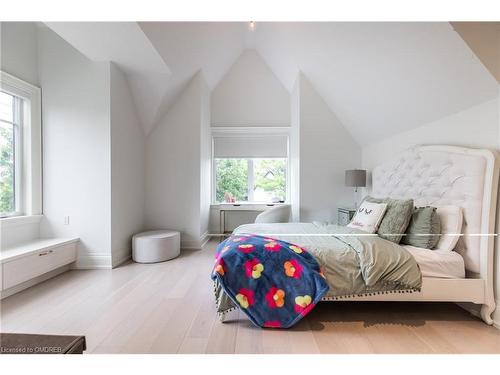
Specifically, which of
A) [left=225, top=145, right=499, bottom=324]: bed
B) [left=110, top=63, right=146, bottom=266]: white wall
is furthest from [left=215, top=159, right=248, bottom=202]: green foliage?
[left=110, top=63, right=146, bottom=266]: white wall

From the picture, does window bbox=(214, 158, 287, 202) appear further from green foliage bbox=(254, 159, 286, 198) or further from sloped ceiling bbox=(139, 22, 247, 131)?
sloped ceiling bbox=(139, 22, 247, 131)

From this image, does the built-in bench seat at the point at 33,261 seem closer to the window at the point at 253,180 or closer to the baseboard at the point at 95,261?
the baseboard at the point at 95,261

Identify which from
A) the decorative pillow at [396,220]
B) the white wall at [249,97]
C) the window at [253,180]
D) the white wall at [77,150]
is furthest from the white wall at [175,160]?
the decorative pillow at [396,220]

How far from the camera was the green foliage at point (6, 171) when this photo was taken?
64.2 inches

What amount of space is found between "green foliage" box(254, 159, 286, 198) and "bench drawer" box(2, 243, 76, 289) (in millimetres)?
2043

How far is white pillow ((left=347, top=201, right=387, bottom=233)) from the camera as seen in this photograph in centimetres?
179

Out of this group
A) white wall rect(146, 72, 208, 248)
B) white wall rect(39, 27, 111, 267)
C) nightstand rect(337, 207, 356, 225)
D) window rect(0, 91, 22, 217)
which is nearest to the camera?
window rect(0, 91, 22, 217)

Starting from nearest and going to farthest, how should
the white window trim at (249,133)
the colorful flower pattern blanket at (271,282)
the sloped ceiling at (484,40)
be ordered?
the sloped ceiling at (484,40), the colorful flower pattern blanket at (271,282), the white window trim at (249,133)

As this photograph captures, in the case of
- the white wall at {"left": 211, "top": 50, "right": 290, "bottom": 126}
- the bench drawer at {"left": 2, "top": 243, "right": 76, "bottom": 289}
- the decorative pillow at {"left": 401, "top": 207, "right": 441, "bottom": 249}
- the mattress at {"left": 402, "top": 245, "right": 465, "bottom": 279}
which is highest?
the white wall at {"left": 211, "top": 50, "right": 290, "bottom": 126}

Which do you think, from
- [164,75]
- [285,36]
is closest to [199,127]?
[164,75]

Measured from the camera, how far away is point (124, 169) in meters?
2.80

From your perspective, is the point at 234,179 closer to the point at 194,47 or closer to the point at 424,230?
the point at 424,230

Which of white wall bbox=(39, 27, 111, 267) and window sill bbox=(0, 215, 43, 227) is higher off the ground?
white wall bbox=(39, 27, 111, 267)

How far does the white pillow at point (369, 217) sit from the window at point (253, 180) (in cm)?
71
